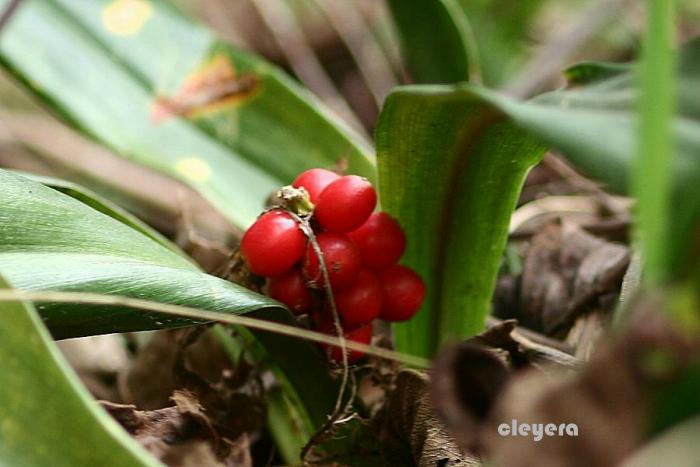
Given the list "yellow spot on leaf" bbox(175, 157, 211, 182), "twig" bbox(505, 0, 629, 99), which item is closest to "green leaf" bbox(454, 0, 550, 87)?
"twig" bbox(505, 0, 629, 99)

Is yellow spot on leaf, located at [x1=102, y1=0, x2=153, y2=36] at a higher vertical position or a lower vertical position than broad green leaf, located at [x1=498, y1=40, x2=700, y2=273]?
higher

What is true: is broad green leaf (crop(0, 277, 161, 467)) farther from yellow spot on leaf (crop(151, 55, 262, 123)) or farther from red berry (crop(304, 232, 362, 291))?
yellow spot on leaf (crop(151, 55, 262, 123))

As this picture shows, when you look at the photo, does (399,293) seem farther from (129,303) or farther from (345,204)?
(129,303)

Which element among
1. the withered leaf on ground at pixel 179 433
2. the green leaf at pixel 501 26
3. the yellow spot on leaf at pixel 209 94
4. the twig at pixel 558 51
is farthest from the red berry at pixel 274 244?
the green leaf at pixel 501 26

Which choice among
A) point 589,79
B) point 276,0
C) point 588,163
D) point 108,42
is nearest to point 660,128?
point 588,163

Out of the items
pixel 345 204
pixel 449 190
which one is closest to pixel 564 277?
pixel 449 190

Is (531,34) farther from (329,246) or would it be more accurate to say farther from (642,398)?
(642,398)
